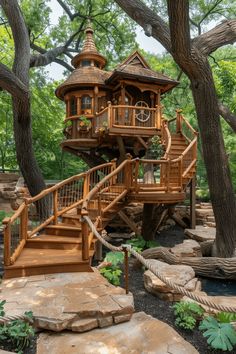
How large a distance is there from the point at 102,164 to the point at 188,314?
7.03 m

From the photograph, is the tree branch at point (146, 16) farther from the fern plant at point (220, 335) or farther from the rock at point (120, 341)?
the rock at point (120, 341)

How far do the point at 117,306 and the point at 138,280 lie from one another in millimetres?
2789

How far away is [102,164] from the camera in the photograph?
10.7 m

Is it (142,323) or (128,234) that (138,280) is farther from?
(128,234)

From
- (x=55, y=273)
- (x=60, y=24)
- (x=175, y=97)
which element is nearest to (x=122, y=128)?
(x=55, y=273)

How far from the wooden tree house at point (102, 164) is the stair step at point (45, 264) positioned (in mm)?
19

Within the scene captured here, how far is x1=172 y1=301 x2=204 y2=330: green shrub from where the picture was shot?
4.24 metres

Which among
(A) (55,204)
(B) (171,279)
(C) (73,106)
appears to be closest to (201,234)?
(B) (171,279)

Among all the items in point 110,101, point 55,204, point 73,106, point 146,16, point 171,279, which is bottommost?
point 171,279

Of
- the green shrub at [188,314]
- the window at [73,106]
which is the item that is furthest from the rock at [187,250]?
the window at [73,106]

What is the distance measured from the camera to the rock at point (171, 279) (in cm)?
530

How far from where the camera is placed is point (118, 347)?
3.29m

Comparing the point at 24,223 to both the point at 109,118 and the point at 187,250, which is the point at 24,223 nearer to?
the point at 187,250

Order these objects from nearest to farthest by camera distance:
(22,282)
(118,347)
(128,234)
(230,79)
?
(118,347) < (22,282) < (230,79) < (128,234)
